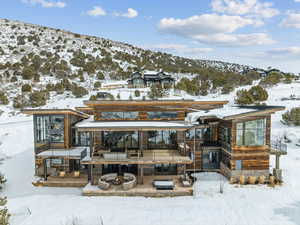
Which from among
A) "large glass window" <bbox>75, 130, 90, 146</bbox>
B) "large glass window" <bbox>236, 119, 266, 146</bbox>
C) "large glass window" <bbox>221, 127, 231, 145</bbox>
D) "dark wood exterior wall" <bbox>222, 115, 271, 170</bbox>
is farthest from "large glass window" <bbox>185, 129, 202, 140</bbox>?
"large glass window" <bbox>75, 130, 90, 146</bbox>

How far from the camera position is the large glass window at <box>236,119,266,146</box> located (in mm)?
17031

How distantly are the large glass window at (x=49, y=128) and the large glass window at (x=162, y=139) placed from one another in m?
8.65

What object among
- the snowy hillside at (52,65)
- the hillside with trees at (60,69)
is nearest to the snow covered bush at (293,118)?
the hillside with trees at (60,69)

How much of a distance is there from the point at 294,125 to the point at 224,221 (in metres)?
26.3

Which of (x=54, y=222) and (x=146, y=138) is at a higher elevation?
(x=146, y=138)

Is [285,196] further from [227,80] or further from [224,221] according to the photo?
[227,80]

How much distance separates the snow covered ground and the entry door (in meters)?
1.11

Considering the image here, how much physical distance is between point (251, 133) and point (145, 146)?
9384 mm

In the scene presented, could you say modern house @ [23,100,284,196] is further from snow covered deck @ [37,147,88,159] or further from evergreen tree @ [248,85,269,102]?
evergreen tree @ [248,85,269,102]

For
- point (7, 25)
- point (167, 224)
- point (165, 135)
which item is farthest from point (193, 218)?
point (7, 25)

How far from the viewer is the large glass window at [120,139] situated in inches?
734

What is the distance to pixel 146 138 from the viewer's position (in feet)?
61.7

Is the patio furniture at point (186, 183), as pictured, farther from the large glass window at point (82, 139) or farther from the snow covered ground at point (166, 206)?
the large glass window at point (82, 139)

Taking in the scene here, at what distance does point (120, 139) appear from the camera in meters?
18.7
